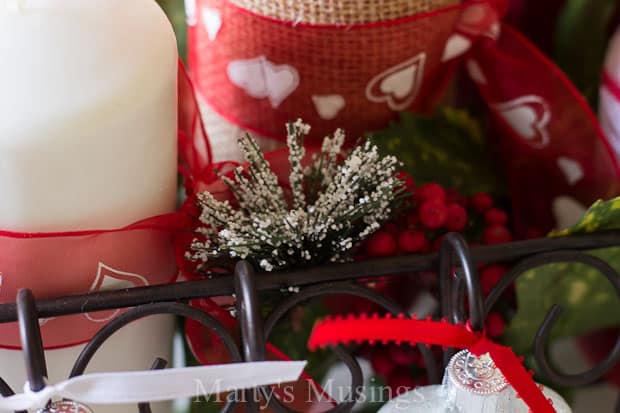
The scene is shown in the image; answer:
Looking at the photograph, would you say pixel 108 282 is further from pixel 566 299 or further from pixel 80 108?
pixel 566 299

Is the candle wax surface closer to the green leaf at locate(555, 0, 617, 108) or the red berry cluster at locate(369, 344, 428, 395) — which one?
the red berry cluster at locate(369, 344, 428, 395)

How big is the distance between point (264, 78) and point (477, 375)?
209 mm

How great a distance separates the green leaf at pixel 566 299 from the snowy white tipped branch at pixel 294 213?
0.12 metres

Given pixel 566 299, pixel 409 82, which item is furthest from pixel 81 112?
pixel 566 299

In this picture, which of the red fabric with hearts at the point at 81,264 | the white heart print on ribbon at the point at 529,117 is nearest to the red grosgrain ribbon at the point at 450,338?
the red fabric with hearts at the point at 81,264

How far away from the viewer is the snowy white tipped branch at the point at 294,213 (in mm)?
370

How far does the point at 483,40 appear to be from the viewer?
1.62ft

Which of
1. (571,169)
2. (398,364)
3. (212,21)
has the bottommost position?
(398,364)

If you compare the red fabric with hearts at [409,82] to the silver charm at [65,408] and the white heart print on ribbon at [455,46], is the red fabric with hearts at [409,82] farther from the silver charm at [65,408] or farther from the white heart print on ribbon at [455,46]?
the silver charm at [65,408]

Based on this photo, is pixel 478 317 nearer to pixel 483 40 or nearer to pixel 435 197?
pixel 435 197

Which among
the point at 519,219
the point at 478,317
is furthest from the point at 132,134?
the point at 519,219

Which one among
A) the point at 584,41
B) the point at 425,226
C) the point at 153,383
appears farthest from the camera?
the point at 584,41

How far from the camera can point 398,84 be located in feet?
1.49

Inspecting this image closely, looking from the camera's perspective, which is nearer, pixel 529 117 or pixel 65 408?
pixel 65 408
